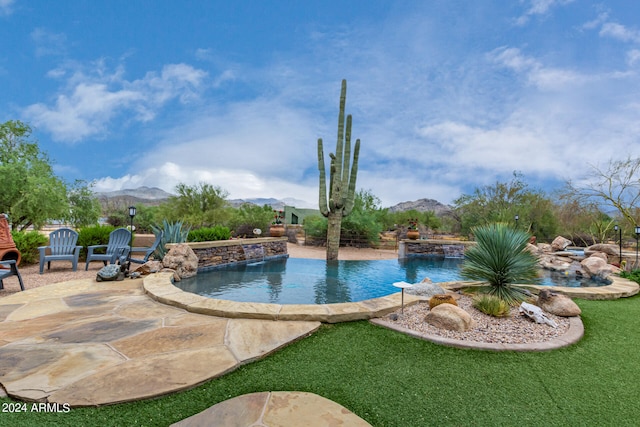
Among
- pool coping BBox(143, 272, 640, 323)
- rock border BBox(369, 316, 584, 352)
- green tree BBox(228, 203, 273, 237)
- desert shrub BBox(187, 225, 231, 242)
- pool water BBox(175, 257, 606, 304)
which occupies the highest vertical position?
green tree BBox(228, 203, 273, 237)

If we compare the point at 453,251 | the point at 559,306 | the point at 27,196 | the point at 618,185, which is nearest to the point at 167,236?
the point at 559,306

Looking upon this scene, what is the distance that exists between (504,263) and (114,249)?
8.31m

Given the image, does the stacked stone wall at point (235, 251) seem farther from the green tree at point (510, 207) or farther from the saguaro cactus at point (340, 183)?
the green tree at point (510, 207)

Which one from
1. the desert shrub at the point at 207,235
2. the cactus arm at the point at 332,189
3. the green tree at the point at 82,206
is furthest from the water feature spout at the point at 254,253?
the green tree at the point at 82,206

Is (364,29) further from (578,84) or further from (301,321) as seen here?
(301,321)

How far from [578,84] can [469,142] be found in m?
5.78

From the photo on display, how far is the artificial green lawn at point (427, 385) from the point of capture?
5.28 feet

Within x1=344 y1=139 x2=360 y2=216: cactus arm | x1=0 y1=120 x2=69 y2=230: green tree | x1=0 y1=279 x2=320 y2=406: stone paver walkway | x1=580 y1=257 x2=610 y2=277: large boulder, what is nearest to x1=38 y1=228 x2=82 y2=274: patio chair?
x1=0 y1=279 x2=320 y2=406: stone paver walkway

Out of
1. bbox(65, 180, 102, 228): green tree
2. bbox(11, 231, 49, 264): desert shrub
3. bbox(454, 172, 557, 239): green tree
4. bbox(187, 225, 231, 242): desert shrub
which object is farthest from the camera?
bbox(65, 180, 102, 228): green tree

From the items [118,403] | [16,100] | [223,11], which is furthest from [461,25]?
[16,100]

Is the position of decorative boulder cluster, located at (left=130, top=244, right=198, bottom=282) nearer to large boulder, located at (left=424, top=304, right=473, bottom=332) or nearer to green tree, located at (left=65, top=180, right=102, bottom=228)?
large boulder, located at (left=424, top=304, right=473, bottom=332)

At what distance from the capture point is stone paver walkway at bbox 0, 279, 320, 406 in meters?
1.81

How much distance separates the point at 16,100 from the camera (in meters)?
14.1

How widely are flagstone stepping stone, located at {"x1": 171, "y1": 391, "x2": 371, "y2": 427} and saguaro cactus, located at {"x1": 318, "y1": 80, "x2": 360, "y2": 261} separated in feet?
30.8
